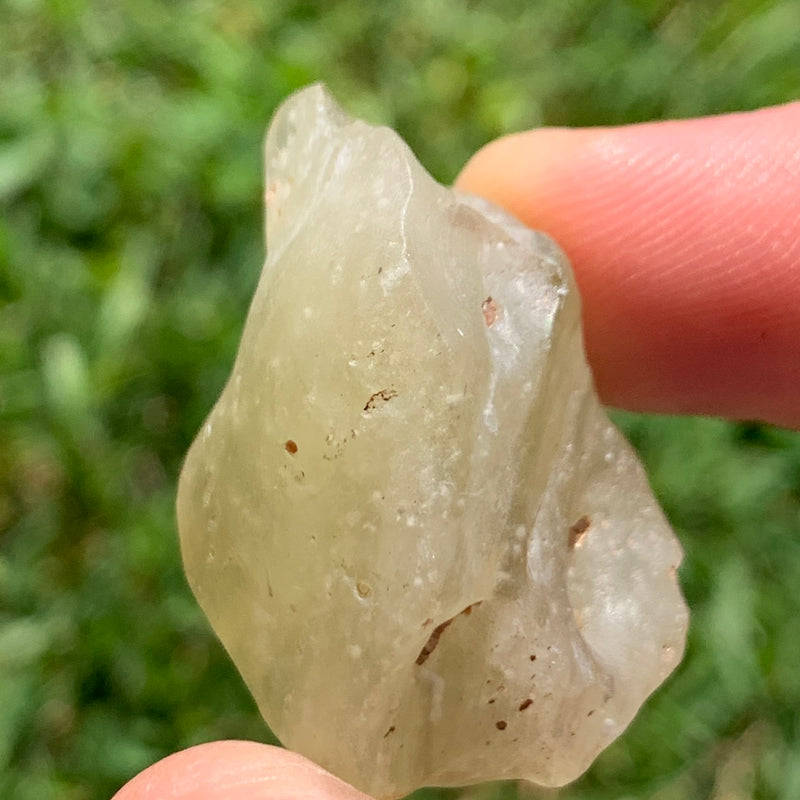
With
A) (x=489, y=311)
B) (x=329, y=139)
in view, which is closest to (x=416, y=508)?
(x=489, y=311)

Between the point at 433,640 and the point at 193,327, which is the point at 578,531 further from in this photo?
the point at 193,327

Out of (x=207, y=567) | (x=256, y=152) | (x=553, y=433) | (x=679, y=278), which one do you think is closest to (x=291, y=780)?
(x=207, y=567)

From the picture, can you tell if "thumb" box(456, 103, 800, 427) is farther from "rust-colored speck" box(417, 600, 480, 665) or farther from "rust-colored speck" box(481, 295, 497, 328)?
"rust-colored speck" box(417, 600, 480, 665)

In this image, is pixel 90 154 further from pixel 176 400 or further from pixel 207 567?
pixel 207 567

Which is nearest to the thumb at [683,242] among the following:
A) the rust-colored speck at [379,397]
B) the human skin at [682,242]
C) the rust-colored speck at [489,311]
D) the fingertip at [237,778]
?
the human skin at [682,242]

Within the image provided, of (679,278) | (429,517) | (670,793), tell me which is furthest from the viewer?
(670,793)

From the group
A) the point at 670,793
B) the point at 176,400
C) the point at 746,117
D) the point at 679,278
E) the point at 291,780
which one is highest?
the point at 746,117

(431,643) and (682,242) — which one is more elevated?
(682,242)
